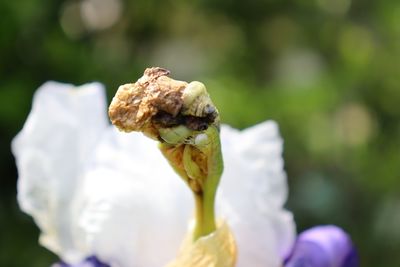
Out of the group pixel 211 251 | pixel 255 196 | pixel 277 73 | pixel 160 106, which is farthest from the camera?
pixel 277 73

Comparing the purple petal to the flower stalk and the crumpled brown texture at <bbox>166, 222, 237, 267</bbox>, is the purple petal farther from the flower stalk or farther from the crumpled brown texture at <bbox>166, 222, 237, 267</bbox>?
the flower stalk

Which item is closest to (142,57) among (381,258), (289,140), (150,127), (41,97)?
(289,140)

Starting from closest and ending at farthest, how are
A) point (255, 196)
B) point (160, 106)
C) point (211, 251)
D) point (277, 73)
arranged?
1. point (160, 106)
2. point (211, 251)
3. point (255, 196)
4. point (277, 73)

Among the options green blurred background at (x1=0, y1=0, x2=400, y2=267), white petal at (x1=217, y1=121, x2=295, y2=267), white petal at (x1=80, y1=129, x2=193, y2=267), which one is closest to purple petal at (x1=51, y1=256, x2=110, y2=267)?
white petal at (x1=80, y1=129, x2=193, y2=267)

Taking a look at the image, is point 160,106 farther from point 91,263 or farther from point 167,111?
point 91,263

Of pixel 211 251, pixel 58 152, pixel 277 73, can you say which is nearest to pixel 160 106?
pixel 211 251

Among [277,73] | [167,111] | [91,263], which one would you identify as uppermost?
[167,111]

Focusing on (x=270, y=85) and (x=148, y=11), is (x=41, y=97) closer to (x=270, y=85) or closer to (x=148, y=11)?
(x=270, y=85)
